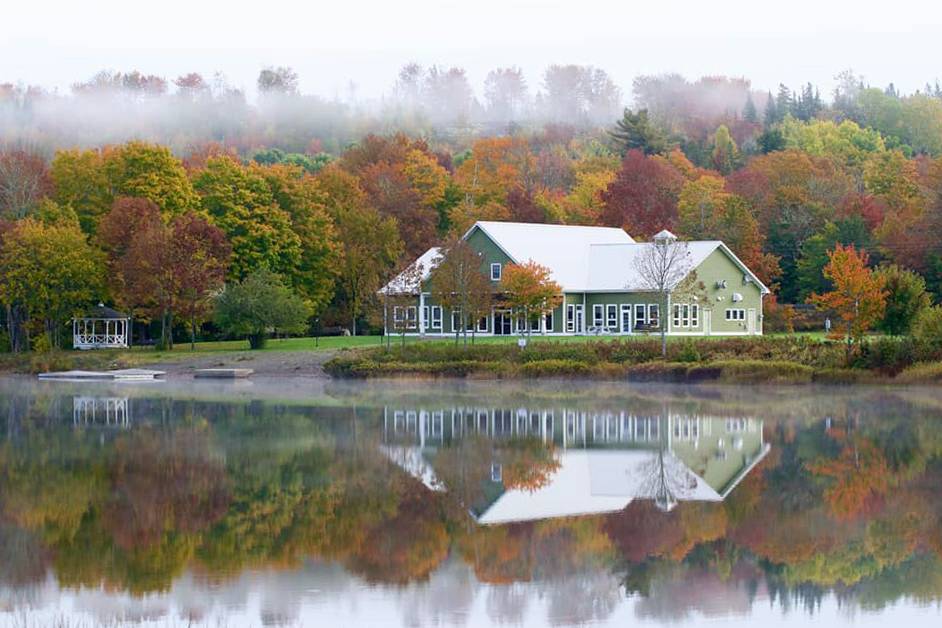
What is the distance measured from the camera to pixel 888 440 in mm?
28391

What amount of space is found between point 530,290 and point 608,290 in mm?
5985

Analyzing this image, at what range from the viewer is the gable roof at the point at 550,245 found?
211ft

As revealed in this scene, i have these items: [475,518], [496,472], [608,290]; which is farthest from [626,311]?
[475,518]

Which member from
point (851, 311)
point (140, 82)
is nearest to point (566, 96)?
point (140, 82)

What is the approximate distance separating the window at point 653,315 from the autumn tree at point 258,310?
48.9 feet

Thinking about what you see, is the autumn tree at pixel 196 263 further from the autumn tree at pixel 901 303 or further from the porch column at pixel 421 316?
the autumn tree at pixel 901 303

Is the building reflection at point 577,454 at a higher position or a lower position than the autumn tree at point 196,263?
lower

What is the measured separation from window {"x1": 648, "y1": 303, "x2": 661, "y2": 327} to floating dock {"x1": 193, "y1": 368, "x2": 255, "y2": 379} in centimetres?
1774

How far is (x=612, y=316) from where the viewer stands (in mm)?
64438

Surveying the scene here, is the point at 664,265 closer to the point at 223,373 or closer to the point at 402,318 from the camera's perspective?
the point at 402,318

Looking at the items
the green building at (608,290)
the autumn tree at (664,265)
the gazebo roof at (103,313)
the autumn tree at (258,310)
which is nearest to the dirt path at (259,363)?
the autumn tree at (258,310)

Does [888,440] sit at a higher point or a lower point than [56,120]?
lower

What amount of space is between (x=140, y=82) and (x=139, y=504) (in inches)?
5227

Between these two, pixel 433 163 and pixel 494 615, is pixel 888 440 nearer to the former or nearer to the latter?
pixel 494 615
